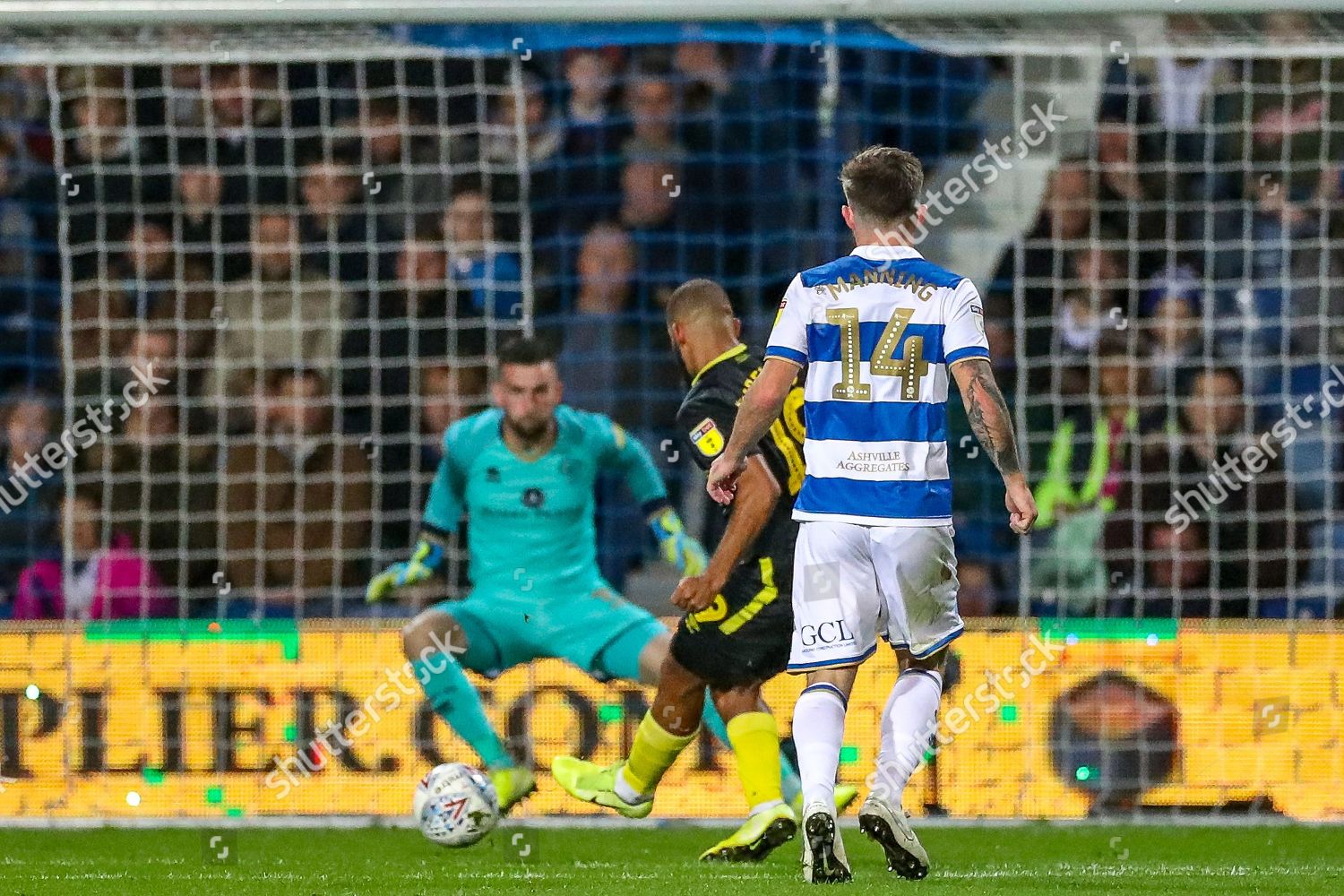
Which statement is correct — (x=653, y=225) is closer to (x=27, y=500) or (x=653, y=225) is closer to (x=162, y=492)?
(x=162, y=492)

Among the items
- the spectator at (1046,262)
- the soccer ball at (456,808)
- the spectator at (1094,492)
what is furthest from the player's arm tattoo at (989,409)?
the spectator at (1046,262)

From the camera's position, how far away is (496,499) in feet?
28.0

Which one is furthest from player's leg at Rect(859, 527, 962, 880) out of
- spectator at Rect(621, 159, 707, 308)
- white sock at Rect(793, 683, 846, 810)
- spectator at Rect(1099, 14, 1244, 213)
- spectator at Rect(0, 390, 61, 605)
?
spectator at Rect(0, 390, 61, 605)

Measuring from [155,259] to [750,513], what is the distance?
15.1 feet

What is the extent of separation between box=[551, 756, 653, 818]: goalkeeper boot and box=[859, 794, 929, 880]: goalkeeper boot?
1.53 meters

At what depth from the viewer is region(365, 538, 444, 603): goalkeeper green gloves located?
8.16m

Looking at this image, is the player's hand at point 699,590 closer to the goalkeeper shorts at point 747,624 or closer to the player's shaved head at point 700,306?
the goalkeeper shorts at point 747,624

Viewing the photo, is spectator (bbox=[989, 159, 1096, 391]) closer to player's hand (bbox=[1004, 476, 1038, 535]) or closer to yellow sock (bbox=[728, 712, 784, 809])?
yellow sock (bbox=[728, 712, 784, 809])

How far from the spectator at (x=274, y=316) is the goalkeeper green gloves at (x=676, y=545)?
6.93ft

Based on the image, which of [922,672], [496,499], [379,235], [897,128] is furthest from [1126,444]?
[922,672]

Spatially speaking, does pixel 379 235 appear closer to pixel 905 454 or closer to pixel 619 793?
pixel 619 793

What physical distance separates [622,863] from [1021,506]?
7.00 feet

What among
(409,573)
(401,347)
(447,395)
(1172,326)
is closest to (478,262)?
(401,347)

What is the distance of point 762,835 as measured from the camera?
6352 mm
